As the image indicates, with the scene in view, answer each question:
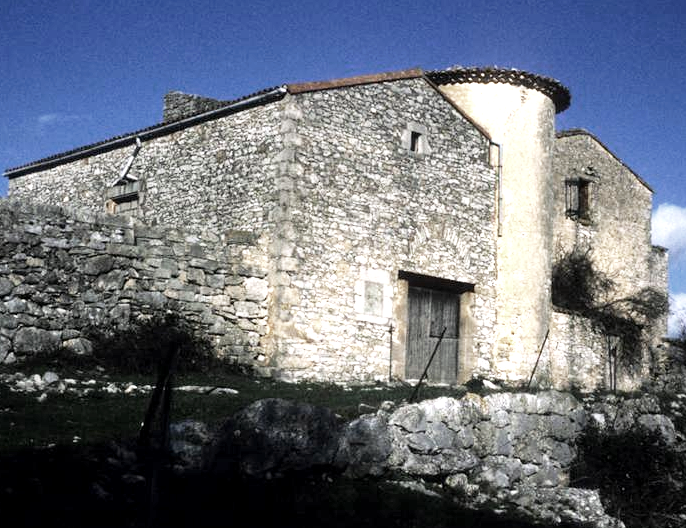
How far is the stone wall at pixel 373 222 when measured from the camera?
16109mm

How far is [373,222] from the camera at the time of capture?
679 inches

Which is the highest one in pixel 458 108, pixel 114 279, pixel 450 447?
pixel 458 108

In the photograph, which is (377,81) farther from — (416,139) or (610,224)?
(610,224)

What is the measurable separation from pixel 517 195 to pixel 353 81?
4.71 m

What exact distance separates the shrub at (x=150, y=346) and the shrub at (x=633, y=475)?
6.02 metres

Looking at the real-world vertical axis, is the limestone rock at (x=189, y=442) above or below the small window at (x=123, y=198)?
below

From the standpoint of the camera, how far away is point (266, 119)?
1655 centimetres

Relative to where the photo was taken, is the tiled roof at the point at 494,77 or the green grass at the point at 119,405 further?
the tiled roof at the point at 494,77

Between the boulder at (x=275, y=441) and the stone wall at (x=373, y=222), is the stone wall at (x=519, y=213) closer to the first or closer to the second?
the stone wall at (x=373, y=222)

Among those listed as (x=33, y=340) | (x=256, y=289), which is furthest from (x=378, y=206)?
(x=33, y=340)

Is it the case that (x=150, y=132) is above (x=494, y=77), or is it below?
below

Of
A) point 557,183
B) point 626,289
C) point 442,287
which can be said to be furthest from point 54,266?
point 626,289

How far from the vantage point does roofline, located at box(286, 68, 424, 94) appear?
16312 millimetres

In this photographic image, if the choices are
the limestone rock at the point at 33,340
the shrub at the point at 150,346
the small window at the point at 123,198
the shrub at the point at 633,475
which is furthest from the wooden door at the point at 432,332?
the limestone rock at the point at 33,340
